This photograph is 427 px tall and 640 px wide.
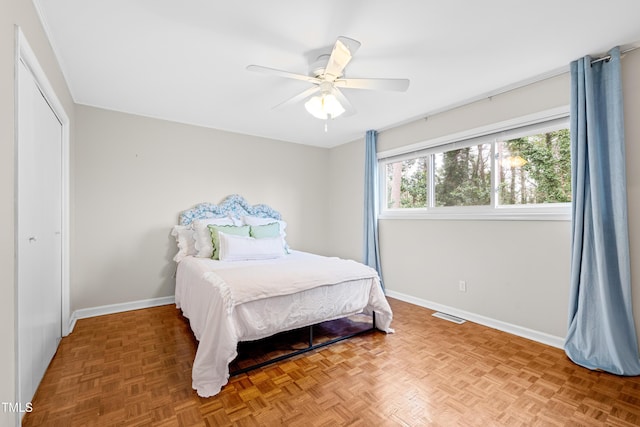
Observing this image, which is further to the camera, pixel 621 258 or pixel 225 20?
pixel 621 258

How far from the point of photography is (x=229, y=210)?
13.0ft

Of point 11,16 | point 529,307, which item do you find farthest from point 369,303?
point 11,16

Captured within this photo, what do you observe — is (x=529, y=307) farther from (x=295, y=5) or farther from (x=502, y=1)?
(x=295, y=5)

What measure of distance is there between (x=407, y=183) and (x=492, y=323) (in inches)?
74.2

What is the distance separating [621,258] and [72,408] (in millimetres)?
3672

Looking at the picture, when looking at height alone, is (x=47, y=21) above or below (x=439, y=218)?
above

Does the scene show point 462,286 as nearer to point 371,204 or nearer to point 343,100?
point 371,204

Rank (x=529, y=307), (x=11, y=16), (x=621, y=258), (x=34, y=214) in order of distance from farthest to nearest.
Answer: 1. (x=529, y=307)
2. (x=621, y=258)
3. (x=34, y=214)
4. (x=11, y=16)

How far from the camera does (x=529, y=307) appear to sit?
2.63 m

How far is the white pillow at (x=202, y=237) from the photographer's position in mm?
Result: 3292

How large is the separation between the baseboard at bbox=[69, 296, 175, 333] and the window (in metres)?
3.15

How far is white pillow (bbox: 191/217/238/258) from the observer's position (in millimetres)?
3292

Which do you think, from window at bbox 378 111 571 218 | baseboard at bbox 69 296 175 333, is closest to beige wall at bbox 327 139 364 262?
window at bbox 378 111 571 218

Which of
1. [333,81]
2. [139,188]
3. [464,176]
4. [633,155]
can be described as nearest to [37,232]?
[139,188]
